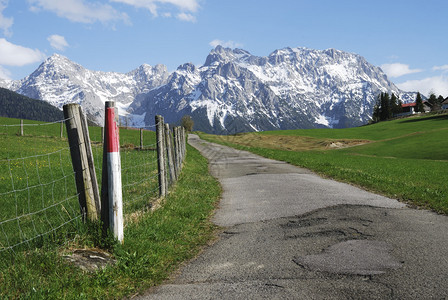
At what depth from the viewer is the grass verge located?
4.37 metres

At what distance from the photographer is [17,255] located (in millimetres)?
5016

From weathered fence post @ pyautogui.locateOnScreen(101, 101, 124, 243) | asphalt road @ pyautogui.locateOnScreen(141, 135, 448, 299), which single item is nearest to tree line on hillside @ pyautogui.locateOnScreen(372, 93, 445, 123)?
asphalt road @ pyautogui.locateOnScreen(141, 135, 448, 299)

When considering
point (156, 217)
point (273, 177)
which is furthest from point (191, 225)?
point (273, 177)

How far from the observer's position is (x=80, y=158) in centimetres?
621

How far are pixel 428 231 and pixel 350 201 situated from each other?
324 centimetres

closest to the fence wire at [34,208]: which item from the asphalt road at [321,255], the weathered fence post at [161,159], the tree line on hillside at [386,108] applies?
the weathered fence post at [161,159]

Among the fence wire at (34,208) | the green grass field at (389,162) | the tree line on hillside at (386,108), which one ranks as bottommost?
the green grass field at (389,162)

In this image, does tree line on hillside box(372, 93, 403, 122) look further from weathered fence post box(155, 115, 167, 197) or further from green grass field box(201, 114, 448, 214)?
weathered fence post box(155, 115, 167, 197)

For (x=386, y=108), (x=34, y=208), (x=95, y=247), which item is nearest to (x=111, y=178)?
(x=95, y=247)

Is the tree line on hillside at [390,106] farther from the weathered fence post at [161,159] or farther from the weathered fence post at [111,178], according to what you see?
the weathered fence post at [111,178]

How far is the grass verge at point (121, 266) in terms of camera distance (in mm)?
4371

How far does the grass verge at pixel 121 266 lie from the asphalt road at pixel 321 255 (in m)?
0.38

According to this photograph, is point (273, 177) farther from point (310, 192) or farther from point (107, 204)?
point (107, 204)

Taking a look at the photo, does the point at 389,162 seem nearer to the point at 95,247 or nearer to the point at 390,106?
the point at 95,247
